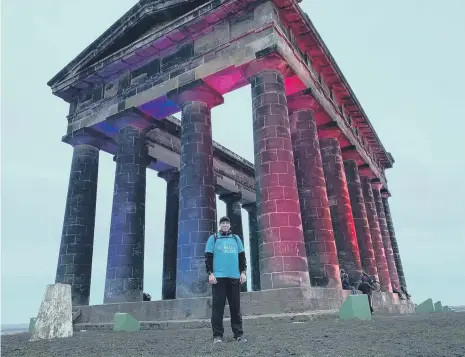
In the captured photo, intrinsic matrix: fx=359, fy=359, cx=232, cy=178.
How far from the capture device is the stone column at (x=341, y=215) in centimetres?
1583

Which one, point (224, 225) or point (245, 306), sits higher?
point (224, 225)

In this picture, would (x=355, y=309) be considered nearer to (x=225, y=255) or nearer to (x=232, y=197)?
(x=225, y=255)

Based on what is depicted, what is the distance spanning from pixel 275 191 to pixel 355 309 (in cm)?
396

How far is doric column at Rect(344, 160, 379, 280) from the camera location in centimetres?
1842

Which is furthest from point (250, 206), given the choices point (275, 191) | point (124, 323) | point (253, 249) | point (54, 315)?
point (54, 315)

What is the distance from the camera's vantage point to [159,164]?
20672mm

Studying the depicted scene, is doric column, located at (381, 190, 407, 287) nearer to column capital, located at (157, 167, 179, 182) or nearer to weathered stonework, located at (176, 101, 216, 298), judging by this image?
column capital, located at (157, 167, 179, 182)

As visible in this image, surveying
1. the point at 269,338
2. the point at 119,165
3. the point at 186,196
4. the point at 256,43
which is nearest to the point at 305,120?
the point at 256,43

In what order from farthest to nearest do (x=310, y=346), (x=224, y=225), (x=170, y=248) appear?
(x=170, y=248), (x=224, y=225), (x=310, y=346)

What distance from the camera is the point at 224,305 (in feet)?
19.9

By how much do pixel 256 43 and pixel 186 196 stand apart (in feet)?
19.6

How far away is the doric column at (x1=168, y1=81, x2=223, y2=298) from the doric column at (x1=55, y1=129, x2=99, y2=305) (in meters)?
5.69

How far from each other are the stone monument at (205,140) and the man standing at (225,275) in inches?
149

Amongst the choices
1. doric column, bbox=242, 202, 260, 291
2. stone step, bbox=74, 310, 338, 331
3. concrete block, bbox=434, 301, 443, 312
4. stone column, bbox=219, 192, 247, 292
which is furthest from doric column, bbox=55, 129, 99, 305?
concrete block, bbox=434, 301, 443, 312
